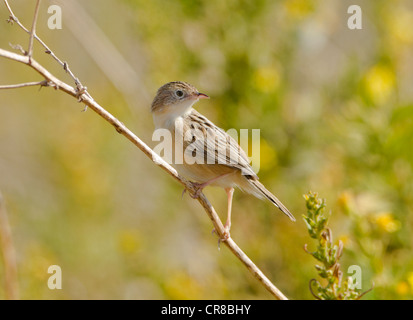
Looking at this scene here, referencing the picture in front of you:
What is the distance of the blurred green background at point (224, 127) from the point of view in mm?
4074

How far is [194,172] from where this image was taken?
11.1 feet

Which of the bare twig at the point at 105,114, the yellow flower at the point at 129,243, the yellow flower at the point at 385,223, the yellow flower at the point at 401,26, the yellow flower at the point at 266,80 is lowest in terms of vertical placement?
the yellow flower at the point at 385,223

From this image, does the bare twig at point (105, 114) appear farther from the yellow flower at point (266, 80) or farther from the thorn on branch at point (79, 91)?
the yellow flower at point (266, 80)

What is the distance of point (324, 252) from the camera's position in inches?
89.9

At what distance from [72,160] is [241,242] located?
87.6 inches

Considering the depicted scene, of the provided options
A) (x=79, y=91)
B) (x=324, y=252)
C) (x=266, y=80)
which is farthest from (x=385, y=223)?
(x=79, y=91)

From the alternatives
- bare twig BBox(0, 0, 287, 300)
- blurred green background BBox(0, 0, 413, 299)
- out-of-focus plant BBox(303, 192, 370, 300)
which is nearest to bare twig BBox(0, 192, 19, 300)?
blurred green background BBox(0, 0, 413, 299)

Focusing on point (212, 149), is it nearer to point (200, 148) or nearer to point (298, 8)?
point (200, 148)

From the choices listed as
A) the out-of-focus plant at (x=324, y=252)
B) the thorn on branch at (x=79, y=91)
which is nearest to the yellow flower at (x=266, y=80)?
the out-of-focus plant at (x=324, y=252)

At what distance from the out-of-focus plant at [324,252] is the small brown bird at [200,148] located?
763 mm

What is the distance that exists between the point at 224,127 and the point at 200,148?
1480 millimetres

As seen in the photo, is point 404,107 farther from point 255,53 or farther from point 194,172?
point 194,172

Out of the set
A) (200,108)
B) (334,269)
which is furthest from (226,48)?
(334,269)

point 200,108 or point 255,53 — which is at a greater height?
point 255,53
